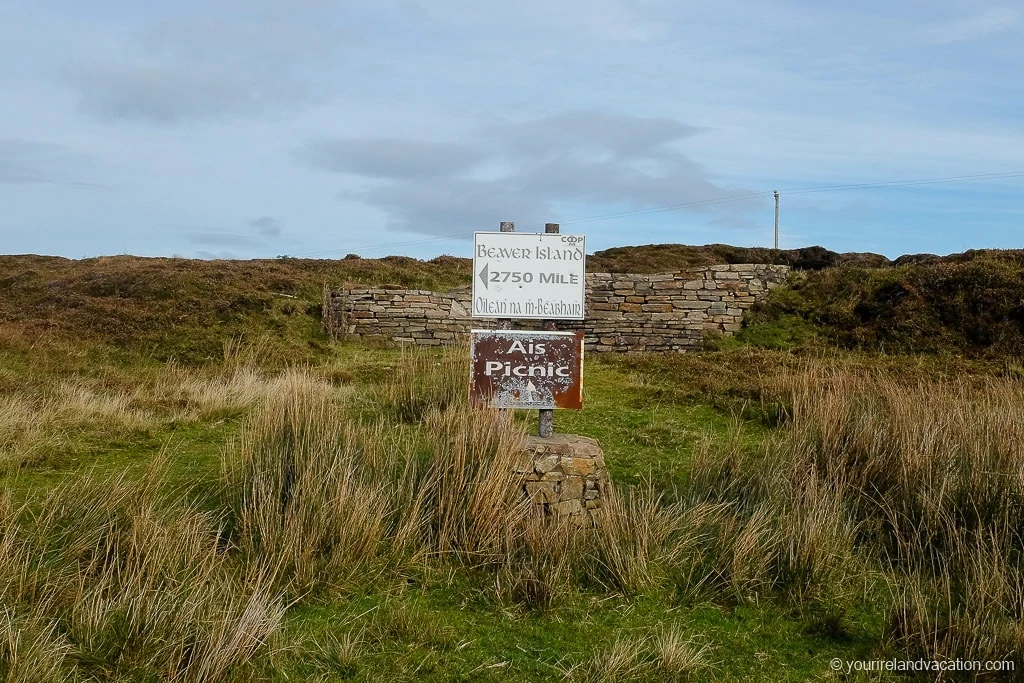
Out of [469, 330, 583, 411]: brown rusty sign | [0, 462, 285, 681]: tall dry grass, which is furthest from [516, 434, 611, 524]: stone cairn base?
[0, 462, 285, 681]: tall dry grass

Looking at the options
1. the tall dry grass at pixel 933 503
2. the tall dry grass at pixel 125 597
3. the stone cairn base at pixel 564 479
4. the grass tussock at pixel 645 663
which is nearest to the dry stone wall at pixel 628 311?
the tall dry grass at pixel 933 503

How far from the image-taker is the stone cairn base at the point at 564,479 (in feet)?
19.8

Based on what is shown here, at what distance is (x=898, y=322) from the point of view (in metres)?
15.2

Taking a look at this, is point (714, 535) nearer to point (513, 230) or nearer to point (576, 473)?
point (576, 473)

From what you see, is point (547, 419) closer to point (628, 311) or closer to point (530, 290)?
point (530, 290)

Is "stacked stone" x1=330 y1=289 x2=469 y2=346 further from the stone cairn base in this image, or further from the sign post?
the stone cairn base

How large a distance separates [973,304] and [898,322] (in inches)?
50.7

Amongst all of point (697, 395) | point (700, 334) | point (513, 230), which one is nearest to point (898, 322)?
point (700, 334)

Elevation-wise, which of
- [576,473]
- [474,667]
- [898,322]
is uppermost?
[898,322]

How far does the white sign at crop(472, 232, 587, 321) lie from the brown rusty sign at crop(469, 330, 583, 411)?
199 millimetres

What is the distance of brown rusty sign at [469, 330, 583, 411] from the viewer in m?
6.51

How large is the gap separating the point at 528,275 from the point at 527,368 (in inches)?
29.1

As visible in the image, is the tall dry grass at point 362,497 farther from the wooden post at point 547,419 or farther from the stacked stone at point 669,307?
the stacked stone at point 669,307

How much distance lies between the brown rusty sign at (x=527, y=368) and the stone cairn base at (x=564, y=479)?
1.31 feet
